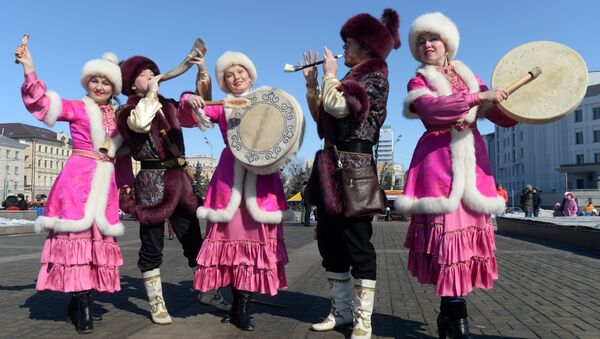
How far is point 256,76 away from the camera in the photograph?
4.72m

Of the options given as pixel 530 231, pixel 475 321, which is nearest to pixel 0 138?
pixel 530 231

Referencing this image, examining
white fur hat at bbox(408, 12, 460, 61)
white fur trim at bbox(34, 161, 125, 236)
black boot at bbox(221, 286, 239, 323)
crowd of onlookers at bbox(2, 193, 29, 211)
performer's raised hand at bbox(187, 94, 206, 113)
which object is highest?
white fur hat at bbox(408, 12, 460, 61)

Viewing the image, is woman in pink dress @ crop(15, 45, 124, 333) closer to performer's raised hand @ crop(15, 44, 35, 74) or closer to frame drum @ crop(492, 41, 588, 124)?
performer's raised hand @ crop(15, 44, 35, 74)

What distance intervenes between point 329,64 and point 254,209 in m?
1.27

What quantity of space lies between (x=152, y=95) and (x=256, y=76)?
956 mm

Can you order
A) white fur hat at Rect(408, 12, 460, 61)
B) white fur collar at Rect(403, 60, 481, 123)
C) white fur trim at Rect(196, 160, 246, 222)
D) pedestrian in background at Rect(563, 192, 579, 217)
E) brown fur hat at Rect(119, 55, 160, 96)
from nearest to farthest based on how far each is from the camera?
white fur collar at Rect(403, 60, 481, 123) → white fur hat at Rect(408, 12, 460, 61) → white fur trim at Rect(196, 160, 246, 222) → brown fur hat at Rect(119, 55, 160, 96) → pedestrian in background at Rect(563, 192, 579, 217)

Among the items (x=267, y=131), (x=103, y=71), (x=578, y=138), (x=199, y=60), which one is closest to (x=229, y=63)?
(x=199, y=60)

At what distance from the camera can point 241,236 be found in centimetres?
421

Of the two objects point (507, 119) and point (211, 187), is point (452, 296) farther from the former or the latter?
point (211, 187)

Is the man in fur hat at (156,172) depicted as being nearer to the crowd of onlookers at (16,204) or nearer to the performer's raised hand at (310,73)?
the performer's raised hand at (310,73)

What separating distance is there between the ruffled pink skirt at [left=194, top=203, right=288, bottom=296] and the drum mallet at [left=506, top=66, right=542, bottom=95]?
2.07 meters

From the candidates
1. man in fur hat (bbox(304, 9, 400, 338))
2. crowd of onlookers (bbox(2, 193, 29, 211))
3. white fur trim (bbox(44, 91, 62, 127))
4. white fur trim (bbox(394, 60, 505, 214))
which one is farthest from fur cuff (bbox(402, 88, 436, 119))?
crowd of onlookers (bbox(2, 193, 29, 211))

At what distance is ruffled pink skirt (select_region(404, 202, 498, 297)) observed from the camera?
11.3 feet

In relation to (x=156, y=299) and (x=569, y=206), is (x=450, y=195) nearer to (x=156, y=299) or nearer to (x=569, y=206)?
(x=156, y=299)
